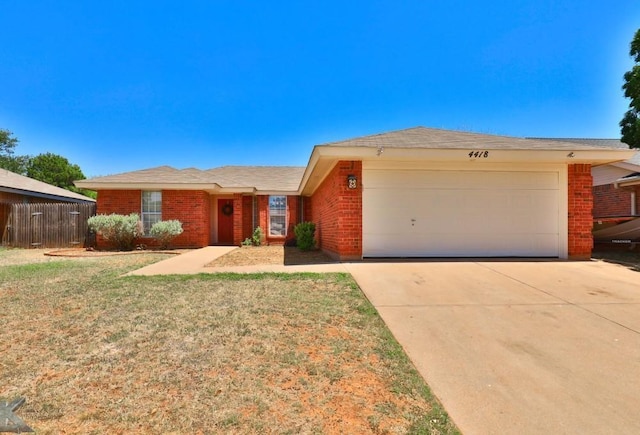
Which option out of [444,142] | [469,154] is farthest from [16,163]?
[469,154]

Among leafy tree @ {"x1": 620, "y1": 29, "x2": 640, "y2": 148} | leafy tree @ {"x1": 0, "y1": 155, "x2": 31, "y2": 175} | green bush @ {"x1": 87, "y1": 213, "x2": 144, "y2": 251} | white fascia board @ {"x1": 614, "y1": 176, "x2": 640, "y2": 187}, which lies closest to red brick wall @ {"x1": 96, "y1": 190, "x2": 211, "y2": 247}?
green bush @ {"x1": 87, "y1": 213, "x2": 144, "y2": 251}

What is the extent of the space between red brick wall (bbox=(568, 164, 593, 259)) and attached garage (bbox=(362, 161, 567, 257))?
0.73 feet

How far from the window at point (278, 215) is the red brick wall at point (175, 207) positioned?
129 inches

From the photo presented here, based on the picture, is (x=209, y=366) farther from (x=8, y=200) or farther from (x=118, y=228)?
(x=8, y=200)

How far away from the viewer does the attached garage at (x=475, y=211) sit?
8.18 meters

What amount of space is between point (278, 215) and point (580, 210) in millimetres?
11485

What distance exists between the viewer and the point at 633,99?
51.5ft

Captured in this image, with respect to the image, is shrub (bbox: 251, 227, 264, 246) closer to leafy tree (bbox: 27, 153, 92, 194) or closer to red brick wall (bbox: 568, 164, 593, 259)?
red brick wall (bbox: 568, 164, 593, 259)

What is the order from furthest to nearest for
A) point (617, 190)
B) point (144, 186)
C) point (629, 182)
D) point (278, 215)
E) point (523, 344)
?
point (278, 215), point (144, 186), point (617, 190), point (629, 182), point (523, 344)

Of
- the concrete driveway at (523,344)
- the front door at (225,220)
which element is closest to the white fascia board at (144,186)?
the front door at (225,220)

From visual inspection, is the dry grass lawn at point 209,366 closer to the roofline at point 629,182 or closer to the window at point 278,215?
the window at point 278,215

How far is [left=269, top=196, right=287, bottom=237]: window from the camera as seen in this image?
1548cm

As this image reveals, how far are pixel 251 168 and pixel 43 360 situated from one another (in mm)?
17546

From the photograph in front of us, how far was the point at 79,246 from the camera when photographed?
A: 13.8m
